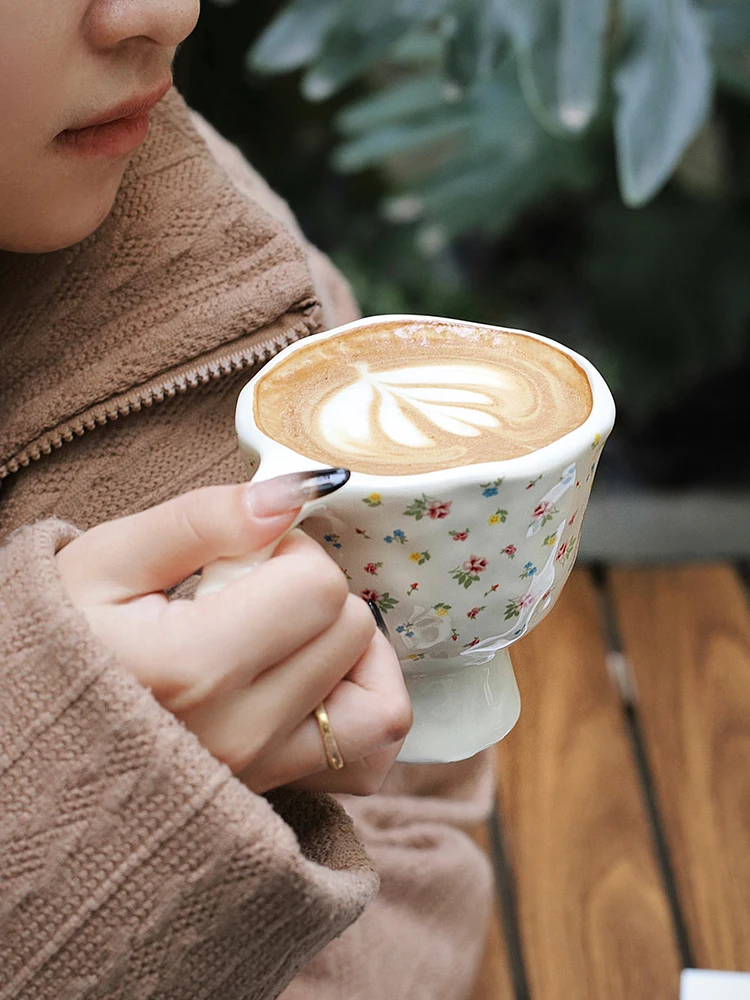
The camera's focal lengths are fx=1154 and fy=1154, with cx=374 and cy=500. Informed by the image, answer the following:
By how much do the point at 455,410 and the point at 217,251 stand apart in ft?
0.72

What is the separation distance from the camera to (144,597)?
1.45 ft

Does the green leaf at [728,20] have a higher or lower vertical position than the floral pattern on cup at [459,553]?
lower

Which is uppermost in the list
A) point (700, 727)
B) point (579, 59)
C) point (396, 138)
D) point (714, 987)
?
point (579, 59)

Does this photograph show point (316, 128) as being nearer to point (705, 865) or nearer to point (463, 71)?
point (463, 71)

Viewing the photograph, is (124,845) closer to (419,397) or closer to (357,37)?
(419,397)

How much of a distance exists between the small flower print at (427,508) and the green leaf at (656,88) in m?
0.63

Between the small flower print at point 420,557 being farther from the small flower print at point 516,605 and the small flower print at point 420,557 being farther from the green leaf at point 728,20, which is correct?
the green leaf at point 728,20

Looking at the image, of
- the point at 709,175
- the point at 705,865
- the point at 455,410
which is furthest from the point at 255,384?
the point at 709,175

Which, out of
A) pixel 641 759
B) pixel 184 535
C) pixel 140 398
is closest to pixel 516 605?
pixel 184 535

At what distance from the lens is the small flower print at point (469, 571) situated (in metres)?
0.44

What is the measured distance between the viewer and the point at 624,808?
0.93 meters

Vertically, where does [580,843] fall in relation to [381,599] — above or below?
below

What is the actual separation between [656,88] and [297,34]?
0.34 m

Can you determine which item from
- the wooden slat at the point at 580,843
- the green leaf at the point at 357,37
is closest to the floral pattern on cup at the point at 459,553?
the wooden slat at the point at 580,843
